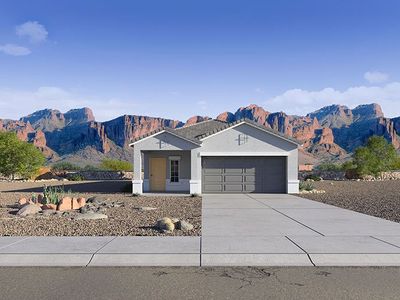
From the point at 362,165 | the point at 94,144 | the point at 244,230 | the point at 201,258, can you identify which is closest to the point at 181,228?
the point at 244,230

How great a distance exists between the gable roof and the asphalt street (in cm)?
1806

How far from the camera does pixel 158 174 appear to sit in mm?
28656

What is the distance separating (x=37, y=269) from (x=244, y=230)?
18.3 ft

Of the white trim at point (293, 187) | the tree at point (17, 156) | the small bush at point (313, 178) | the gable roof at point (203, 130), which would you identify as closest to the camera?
the gable roof at point (203, 130)

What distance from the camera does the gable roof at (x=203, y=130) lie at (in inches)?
1004

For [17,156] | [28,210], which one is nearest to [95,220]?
[28,210]

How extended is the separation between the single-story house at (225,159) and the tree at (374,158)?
24.7 meters

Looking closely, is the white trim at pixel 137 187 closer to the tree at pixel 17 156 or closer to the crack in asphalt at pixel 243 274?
the crack in asphalt at pixel 243 274

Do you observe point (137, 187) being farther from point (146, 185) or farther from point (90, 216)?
point (90, 216)

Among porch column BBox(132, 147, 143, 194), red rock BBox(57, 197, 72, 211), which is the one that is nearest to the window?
porch column BBox(132, 147, 143, 194)

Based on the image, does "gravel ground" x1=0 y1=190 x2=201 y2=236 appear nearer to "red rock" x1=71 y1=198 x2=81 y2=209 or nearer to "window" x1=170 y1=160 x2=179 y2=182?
"red rock" x1=71 y1=198 x2=81 y2=209

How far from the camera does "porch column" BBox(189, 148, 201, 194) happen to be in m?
25.5

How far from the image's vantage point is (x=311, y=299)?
603 cm

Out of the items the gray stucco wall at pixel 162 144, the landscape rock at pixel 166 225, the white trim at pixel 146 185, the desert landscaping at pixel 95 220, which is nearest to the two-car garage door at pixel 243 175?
the gray stucco wall at pixel 162 144
